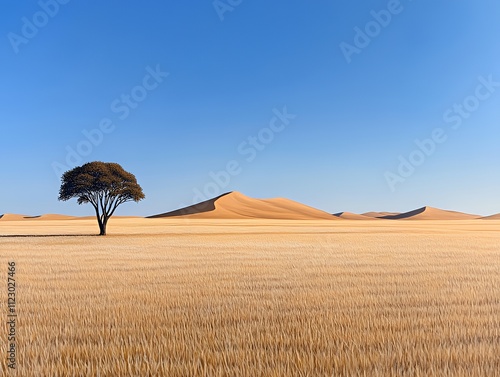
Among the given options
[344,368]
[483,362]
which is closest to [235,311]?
[344,368]

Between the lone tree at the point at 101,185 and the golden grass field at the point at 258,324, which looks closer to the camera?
the golden grass field at the point at 258,324

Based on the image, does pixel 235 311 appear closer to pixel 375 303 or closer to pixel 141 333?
pixel 141 333

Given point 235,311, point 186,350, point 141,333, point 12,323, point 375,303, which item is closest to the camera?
point 186,350

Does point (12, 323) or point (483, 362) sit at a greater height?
point (12, 323)

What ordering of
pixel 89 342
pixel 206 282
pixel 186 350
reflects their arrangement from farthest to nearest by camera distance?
1. pixel 206 282
2. pixel 89 342
3. pixel 186 350

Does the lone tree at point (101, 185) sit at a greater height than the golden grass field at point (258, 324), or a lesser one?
greater

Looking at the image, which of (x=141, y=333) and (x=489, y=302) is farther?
(x=489, y=302)

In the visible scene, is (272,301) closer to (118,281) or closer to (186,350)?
(186,350)

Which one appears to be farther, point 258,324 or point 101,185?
point 101,185

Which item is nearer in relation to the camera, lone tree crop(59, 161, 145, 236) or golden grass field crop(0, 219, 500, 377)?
golden grass field crop(0, 219, 500, 377)

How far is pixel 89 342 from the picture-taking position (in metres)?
6.56

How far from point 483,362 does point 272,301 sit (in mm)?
5300

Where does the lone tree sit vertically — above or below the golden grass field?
above

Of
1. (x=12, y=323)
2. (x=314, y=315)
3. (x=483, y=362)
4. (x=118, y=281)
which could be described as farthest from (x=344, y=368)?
(x=118, y=281)
